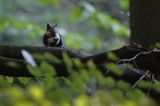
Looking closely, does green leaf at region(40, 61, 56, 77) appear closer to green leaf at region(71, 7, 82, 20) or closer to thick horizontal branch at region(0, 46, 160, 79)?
thick horizontal branch at region(0, 46, 160, 79)

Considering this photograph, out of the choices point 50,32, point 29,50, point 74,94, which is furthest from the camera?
point 50,32

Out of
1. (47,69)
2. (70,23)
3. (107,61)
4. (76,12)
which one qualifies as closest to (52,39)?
(76,12)

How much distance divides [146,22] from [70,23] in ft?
17.0

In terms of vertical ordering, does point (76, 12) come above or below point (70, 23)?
above

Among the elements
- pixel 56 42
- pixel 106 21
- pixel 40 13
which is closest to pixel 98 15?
pixel 106 21

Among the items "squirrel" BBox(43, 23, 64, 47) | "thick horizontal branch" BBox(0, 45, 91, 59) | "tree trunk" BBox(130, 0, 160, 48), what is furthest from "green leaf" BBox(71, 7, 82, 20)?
"thick horizontal branch" BBox(0, 45, 91, 59)

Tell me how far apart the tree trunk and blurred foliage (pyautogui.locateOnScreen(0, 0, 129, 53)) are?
92 centimetres

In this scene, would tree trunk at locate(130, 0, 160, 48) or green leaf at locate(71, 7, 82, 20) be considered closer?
tree trunk at locate(130, 0, 160, 48)

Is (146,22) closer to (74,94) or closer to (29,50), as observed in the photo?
(29,50)

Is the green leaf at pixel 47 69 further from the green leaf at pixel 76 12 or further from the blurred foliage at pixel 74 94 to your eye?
the green leaf at pixel 76 12

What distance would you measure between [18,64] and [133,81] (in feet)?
1.62

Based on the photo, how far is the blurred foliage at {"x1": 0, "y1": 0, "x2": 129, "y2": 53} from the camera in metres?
4.34

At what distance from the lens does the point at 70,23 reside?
811 cm

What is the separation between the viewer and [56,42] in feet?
10.4
